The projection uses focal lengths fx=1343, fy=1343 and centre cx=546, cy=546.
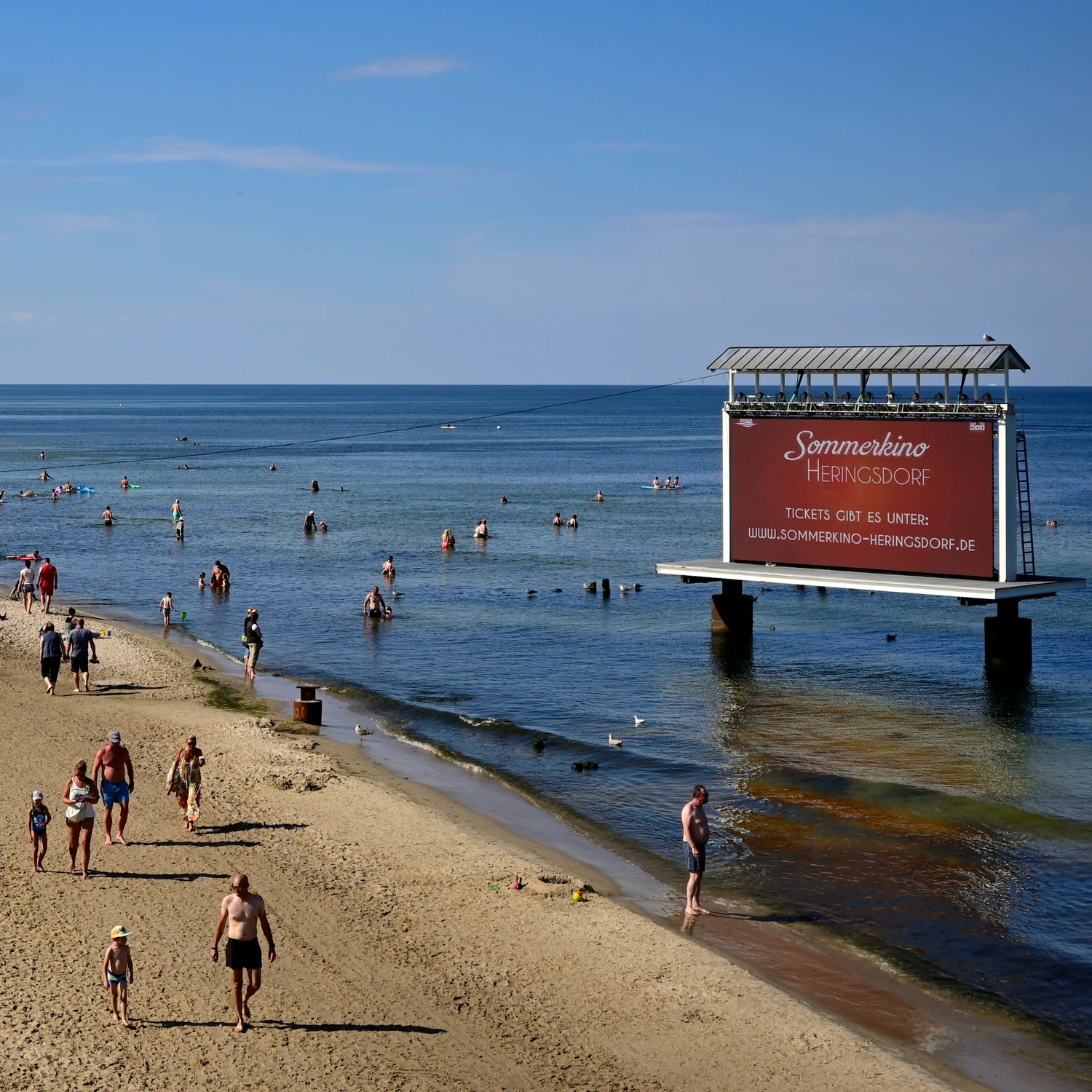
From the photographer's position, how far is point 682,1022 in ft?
44.7

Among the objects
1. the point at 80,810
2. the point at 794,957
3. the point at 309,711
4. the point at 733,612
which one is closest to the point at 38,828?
the point at 80,810

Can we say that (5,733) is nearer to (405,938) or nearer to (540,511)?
(405,938)

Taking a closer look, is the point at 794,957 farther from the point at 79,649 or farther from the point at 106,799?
the point at 79,649

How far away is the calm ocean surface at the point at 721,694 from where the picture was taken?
1847 cm

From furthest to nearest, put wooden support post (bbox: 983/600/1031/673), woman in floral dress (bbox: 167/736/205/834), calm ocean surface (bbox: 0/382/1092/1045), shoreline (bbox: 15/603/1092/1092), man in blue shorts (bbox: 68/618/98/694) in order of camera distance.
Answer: wooden support post (bbox: 983/600/1031/673)
man in blue shorts (bbox: 68/618/98/694)
woman in floral dress (bbox: 167/736/205/834)
calm ocean surface (bbox: 0/382/1092/1045)
shoreline (bbox: 15/603/1092/1092)

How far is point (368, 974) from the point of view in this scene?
1434 centimetres

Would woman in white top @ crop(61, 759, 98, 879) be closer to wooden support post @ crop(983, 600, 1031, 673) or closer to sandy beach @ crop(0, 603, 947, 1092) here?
sandy beach @ crop(0, 603, 947, 1092)

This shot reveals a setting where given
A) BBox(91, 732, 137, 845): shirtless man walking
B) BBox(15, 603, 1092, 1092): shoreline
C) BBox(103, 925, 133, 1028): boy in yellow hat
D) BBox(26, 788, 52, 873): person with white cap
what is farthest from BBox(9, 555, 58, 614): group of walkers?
BBox(103, 925, 133, 1028): boy in yellow hat

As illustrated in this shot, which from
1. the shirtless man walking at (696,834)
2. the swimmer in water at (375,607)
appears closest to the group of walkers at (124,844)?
the shirtless man walking at (696,834)

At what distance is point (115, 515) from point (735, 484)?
45.2 metres

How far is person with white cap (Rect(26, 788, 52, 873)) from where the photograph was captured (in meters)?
16.2

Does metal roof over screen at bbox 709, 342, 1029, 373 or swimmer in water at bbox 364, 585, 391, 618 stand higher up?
metal roof over screen at bbox 709, 342, 1029, 373

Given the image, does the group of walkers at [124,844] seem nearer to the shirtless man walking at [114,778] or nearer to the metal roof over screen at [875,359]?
the shirtless man walking at [114,778]

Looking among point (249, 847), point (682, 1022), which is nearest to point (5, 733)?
point (249, 847)
